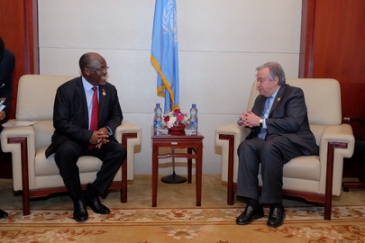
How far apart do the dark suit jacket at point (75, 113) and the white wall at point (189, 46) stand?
93 cm

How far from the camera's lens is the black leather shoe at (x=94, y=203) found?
116 inches

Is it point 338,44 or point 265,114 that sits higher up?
point 338,44

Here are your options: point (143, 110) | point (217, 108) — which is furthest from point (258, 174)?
point (143, 110)

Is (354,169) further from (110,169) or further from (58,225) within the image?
(58,225)

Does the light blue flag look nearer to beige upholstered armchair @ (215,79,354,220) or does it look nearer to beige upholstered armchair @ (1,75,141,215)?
beige upholstered armchair @ (1,75,141,215)

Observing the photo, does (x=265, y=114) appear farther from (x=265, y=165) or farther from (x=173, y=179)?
(x=173, y=179)

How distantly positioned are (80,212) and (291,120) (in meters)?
1.78

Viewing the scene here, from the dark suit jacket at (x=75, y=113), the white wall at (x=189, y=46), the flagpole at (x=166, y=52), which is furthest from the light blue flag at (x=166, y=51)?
the dark suit jacket at (x=75, y=113)

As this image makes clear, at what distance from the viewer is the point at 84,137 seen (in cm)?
294

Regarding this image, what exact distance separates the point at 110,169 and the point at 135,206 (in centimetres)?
41

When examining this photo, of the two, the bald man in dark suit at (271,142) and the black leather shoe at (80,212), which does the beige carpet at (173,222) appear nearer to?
the black leather shoe at (80,212)

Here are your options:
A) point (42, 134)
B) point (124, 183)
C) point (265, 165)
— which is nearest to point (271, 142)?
point (265, 165)

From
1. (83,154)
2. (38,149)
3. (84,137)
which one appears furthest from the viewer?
(38,149)

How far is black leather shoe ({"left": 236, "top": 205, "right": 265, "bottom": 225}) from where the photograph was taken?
2.79 meters
